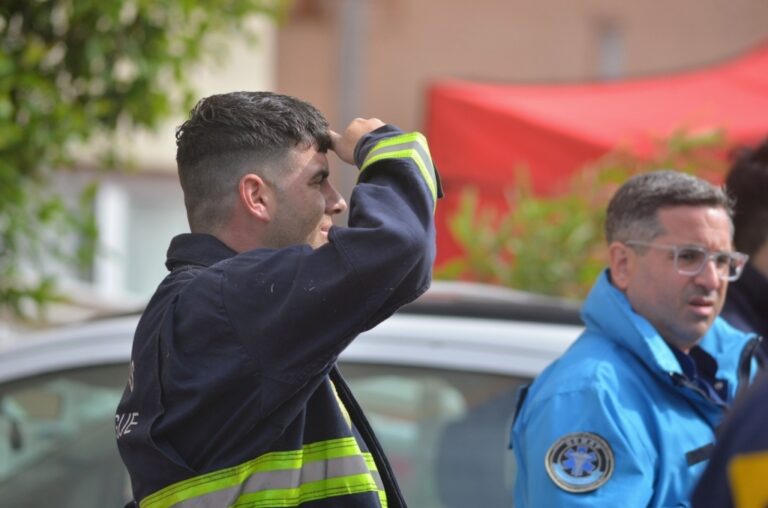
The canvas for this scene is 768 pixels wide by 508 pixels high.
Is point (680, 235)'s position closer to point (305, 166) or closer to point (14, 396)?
point (305, 166)

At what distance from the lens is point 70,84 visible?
414 cm

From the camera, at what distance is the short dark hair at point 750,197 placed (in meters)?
3.09

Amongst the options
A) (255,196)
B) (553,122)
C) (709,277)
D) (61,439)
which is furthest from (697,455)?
(553,122)

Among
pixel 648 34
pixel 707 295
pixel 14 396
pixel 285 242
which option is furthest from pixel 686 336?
pixel 648 34

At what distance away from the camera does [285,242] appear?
1957 mm

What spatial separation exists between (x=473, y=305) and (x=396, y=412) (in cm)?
43

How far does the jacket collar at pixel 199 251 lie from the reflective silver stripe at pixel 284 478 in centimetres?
36

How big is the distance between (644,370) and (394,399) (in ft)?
3.25

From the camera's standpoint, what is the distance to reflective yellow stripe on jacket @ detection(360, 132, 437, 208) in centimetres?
190

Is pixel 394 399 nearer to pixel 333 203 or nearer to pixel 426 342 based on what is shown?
pixel 426 342

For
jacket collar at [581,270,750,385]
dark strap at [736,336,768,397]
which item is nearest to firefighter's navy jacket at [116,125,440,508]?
jacket collar at [581,270,750,385]

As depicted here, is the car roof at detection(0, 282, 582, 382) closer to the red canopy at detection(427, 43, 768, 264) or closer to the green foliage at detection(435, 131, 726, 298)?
the green foliage at detection(435, 131, 726, 298)

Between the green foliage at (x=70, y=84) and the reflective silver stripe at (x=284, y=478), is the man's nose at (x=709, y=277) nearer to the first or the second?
the reflective silver stripe at (x=284, y=478)

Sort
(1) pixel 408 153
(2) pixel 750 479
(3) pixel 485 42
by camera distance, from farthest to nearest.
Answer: (3) pixel 485 42 < (1) pixel 408 153 < (2) pixel 750 479
